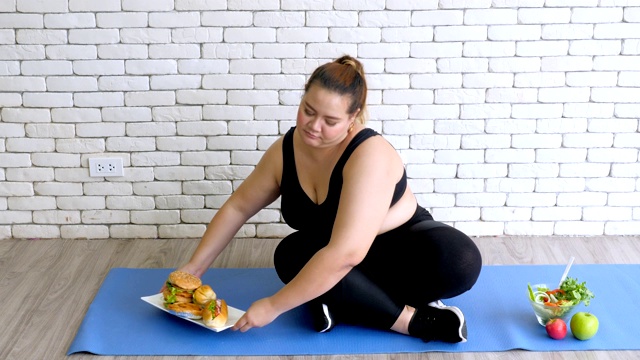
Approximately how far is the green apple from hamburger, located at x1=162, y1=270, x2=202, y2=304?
116cm

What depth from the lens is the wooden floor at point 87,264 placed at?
8.01ft

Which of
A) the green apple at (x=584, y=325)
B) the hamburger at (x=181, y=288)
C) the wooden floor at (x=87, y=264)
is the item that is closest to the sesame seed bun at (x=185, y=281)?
the hamburger at (x=181, y=288)

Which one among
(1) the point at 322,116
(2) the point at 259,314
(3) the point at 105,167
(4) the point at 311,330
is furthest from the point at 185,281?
(3) the point at 105,167

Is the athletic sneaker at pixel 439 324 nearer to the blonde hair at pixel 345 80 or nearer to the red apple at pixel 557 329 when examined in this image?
the red apple at pixel 557 329

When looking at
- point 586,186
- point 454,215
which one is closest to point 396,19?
point 454,215

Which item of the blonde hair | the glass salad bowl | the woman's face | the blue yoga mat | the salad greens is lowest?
the blue yoga mat

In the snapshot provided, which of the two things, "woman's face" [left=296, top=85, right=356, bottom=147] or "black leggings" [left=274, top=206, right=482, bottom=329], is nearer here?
"woman's face" [left=296, top=85, right=356, bottom=147]

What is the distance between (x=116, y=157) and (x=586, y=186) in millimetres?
1938

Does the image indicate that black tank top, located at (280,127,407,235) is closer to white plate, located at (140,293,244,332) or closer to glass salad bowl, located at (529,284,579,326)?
white plate, located at (140,293,244,332)

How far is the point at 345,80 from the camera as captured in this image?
91.3 inches

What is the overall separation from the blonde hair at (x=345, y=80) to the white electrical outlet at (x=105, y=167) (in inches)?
49.0

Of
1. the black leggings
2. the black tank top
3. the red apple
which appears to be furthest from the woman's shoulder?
the red apple

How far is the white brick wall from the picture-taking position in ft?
10.2

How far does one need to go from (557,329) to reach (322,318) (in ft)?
2.35
